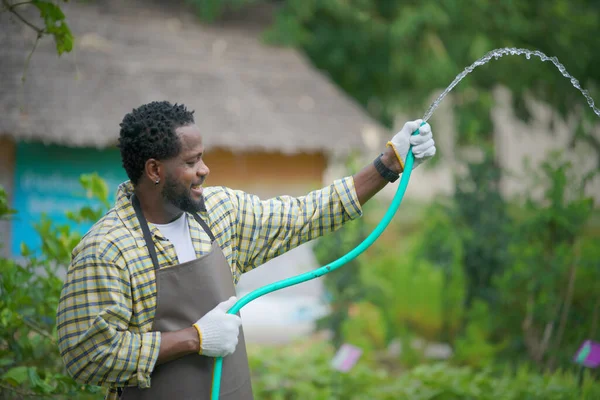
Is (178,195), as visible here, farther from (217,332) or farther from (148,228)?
(217,332)

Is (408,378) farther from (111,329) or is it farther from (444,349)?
(111,329)

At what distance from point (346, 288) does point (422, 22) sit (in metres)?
5.26

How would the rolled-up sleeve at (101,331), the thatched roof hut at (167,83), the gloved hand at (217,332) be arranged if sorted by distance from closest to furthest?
the rolled-up sleeve at (101,331)
the gloved hand at (217,332)
the thatched roof hut at (167,83)

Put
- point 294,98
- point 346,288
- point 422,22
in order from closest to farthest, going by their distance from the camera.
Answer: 1. point 346,288
2. point 294,98
3. point 422,22

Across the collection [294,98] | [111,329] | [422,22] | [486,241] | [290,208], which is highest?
[422,22]

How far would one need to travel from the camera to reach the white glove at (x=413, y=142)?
233 cm

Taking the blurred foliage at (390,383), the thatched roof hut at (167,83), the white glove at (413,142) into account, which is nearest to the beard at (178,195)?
the white glove at (413,142)

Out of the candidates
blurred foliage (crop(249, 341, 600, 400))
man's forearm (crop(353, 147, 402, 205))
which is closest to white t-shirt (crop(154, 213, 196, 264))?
man's forearm (crop(353, 147, 402, 205))

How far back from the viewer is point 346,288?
5.87 meters

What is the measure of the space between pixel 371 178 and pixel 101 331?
41.8 inches

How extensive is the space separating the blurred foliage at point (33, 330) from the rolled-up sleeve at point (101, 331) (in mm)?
752

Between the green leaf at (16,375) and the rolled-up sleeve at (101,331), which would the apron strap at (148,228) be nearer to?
the rolled-up sleeve at (101,331)

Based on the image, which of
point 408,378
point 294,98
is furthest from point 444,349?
point 294,98

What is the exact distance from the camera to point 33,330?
3.00 meters
